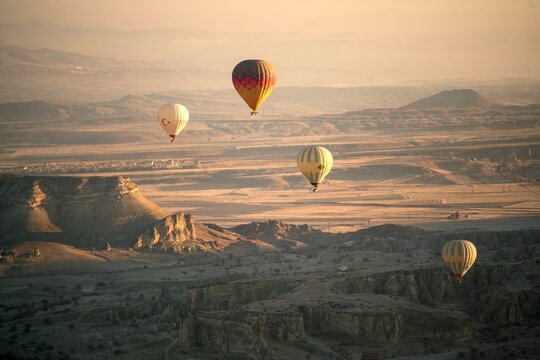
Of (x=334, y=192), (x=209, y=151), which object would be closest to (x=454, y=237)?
(x=334, y=192)

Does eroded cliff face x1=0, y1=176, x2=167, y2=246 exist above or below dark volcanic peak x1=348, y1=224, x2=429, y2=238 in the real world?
above

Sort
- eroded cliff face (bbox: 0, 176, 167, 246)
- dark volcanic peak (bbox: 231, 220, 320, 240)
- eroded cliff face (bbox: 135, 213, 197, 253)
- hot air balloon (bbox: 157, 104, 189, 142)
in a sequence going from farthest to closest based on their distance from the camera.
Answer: dark volcanic peak (bbox: 231, 220, 320, 240)
eroded cliff face (bbox: 135, 213, 197, 253)
eroded cliff face (bbox: 0, 176, 167, 246)
hot air balloon (bbox: 157, 104, 189, 142)

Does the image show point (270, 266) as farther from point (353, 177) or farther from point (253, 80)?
point (353, 177)

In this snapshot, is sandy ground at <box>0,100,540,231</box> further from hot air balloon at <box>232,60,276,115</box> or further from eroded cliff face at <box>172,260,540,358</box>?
eroded cliff face at <box>172,260,540,358</box>

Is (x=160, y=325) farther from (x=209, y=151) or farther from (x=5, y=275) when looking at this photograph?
(x=209, y=151)

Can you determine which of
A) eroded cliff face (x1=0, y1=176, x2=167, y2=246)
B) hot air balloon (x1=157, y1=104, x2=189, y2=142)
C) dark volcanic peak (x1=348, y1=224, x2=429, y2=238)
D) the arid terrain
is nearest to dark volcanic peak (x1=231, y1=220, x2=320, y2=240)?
the arid terrain

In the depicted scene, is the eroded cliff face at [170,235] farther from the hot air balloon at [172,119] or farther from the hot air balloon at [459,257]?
the hot air balloon at [459,257]
